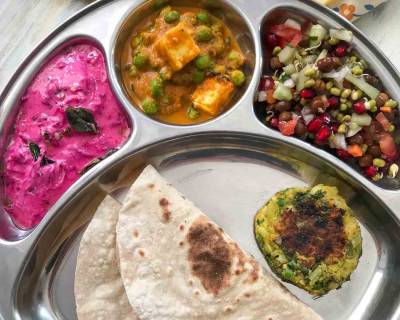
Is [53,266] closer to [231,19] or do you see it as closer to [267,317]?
[267,317]

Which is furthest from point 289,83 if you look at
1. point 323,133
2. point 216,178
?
point 216,178

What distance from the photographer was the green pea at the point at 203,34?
370 centimetres

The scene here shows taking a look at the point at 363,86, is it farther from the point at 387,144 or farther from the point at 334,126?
the point at 387,144

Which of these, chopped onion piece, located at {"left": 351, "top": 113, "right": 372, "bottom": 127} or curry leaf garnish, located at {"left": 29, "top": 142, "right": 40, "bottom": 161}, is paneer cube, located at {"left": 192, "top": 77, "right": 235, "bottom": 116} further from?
curry leaf garnish, located at {"left": 29, "top": 142, "right": 40, "bottom": 161}

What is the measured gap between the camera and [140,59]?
3.71m

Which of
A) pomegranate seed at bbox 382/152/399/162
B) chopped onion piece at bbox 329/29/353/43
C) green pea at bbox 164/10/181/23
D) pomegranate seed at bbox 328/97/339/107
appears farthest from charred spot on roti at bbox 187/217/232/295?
chopped onion piece at bbox 329/29/353/43

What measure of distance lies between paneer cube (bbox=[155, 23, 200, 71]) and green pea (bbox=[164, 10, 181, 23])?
0.20m

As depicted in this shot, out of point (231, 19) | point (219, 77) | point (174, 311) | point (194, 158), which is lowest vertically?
point (174, 311)

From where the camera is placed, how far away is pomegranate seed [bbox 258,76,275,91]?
3.75m

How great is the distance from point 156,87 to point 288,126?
3.23 feet

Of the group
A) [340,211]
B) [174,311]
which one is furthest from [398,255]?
[174,311]

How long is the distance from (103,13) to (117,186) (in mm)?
1310

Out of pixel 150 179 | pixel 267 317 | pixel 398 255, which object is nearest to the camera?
pixel 267 317

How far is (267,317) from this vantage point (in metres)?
3.34
